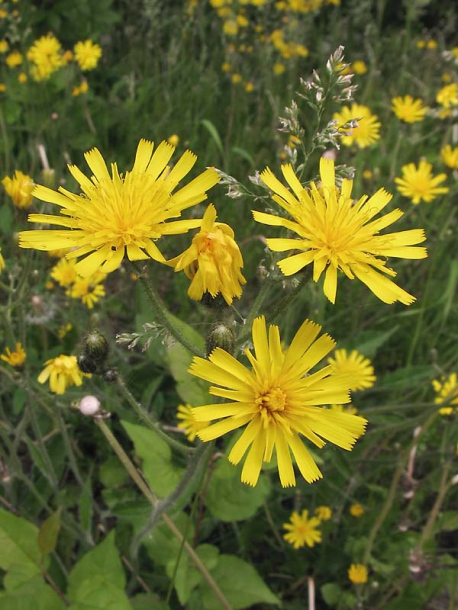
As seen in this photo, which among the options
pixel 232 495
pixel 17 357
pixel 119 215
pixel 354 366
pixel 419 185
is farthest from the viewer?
pixel 419 185

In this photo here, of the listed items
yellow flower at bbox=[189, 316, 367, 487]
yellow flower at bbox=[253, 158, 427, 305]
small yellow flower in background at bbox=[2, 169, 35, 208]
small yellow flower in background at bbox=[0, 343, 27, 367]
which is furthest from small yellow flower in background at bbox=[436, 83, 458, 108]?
small yellow flower in background at bbox=[0, 343, 27, 367]

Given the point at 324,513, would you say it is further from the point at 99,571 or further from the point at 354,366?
the point at 99,571

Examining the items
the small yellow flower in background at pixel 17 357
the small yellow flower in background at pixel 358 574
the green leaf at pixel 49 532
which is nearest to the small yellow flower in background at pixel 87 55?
the small yellow flower in background at pixel 17 357

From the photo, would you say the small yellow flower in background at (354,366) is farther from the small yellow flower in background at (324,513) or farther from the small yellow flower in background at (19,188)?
the small yellow flower in background at (19,188)

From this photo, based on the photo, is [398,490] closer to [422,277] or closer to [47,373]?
[422,277]

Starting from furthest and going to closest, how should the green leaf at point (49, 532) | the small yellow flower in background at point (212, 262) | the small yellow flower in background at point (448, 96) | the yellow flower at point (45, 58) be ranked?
1. the yellow flower at point (45, 58)
2. the small yellow flower in background at point (448, 96)
3. the green leaf at point (49, 532)
4. the small yellow flower in background at point (212, 262)

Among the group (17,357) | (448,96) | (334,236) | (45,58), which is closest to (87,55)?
(45,58)
